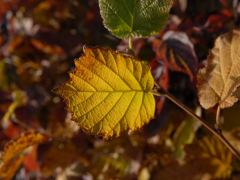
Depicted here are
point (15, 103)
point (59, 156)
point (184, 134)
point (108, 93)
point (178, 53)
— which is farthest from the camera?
point (15, 103)

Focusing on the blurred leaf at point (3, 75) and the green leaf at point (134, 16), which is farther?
the blurred leaf at point (3, 75)

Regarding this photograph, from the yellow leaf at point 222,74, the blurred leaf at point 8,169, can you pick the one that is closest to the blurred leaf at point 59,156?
the blurred leaf at point 8,169

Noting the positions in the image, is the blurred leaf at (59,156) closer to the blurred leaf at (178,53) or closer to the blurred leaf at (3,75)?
the blurred leaf at (3,75)

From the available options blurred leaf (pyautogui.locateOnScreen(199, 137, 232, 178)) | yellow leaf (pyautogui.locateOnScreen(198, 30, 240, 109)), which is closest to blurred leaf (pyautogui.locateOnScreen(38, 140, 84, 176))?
blurred leaf (pyautogui.locateOnScreen(199, 137, 232, 178))

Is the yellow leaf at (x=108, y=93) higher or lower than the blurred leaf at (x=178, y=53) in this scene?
higher

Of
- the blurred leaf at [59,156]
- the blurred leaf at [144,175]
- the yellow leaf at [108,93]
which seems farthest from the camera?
the blurred leaf at [59,156]

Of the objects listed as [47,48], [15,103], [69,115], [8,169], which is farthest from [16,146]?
[47,48]

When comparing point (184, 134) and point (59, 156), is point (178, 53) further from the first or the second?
point (59, 156)
